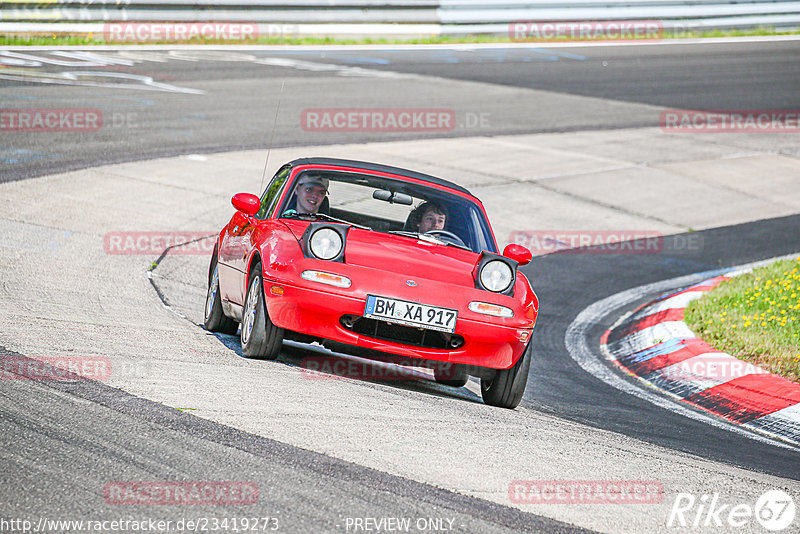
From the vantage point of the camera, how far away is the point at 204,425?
4477 mm

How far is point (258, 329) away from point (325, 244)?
628mm

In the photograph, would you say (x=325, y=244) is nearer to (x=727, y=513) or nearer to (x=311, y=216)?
(x=311, y=216)

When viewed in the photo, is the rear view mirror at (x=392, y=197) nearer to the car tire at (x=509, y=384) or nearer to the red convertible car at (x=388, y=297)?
the red convertible car at (x=388, y=297)

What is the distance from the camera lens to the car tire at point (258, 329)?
602 centimetres

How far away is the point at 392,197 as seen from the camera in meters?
7.03

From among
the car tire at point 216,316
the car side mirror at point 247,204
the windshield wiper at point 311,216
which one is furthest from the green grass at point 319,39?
the windshield wiper at point 311,216

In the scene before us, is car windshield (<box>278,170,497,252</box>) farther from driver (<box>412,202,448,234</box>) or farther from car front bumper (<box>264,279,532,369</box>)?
car front bumper (<box>264,279,532,369</box>)

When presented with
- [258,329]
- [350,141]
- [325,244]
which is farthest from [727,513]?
[350,141]

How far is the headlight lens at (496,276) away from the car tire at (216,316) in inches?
78.1

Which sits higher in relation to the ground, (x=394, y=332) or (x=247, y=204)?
(x=247, y=204)

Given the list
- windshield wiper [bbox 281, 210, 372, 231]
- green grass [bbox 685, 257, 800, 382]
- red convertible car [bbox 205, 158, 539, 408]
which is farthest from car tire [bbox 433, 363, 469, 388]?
green grass [bbox 685, 257, 800, 382]

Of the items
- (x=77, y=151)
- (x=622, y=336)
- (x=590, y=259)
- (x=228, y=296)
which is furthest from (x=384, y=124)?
(x=228, y=296)

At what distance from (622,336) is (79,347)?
16.1 feet

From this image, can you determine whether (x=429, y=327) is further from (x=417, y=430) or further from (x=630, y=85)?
(x=630, y=85)
